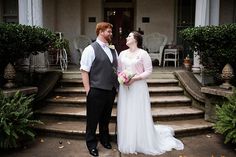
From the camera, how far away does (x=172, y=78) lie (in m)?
7.37

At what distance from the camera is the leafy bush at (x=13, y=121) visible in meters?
4.49

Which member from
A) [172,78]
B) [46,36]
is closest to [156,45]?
[172,78]

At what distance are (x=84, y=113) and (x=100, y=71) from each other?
1.65 m

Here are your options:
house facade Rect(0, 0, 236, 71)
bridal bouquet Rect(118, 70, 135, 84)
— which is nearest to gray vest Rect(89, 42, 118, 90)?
bridal bouquet Rect(118, 70, 135, 84)

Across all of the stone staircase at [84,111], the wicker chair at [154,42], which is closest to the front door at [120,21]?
the wicker chair at [154,42]

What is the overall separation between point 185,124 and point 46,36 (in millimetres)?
3216

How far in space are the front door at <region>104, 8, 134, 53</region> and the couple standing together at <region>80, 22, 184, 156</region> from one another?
22.3 feet

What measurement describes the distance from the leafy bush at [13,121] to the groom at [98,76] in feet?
3.24

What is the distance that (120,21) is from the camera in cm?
1132

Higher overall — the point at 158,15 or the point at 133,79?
the point at 158,15

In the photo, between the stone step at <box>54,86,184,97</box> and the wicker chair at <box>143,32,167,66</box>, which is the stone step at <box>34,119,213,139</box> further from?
the wicker chair at <box>143,32,167,66</box>

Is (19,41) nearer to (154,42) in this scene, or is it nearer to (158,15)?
(154,42)

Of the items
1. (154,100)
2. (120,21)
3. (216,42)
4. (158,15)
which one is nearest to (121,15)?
(120,21)

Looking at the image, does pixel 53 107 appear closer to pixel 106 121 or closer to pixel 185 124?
pixel 106 121
